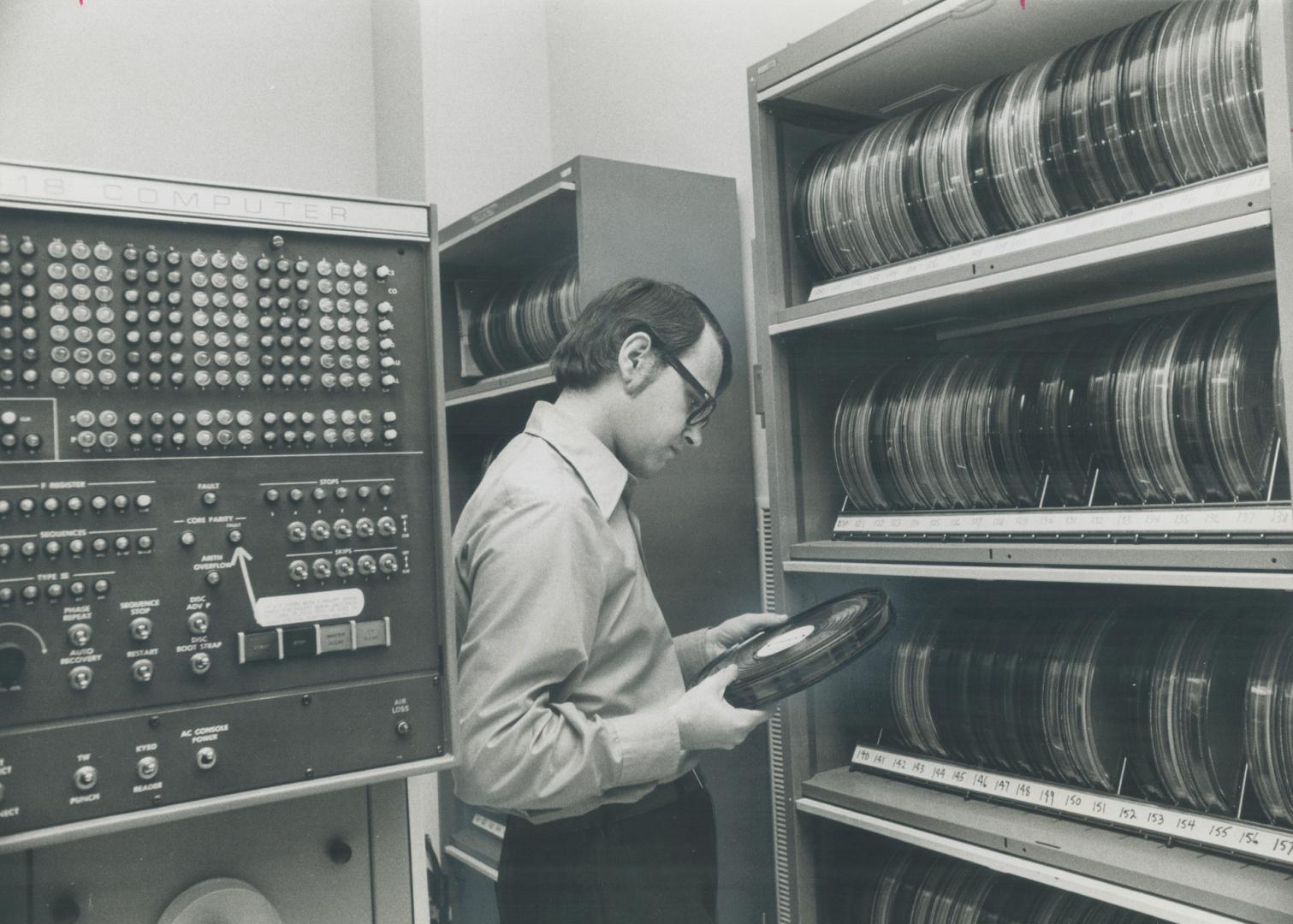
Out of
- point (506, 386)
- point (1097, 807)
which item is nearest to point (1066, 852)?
point (1097, 807)

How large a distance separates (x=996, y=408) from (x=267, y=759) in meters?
1.16

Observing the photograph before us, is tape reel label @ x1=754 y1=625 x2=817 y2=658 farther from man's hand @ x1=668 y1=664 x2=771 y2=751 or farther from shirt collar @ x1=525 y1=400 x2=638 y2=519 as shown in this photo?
shirt collar @ x1=525 y1=400 x2=638 y2=519

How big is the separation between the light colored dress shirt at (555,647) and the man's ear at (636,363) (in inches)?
5.0

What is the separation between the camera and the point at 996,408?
A: 1.56 m

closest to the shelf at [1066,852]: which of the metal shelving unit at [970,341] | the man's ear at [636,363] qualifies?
the metal shelving unit at [970,341]

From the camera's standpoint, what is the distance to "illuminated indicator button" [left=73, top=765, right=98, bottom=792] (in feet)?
2.69

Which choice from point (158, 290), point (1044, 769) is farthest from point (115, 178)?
point (1044, 769)

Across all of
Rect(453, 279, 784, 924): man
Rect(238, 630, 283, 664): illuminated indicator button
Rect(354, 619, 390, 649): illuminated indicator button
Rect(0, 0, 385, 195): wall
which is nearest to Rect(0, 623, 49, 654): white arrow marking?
Rect(238, 630, 283, 664): illuminated indicator button

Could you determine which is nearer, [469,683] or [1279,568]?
[1279,568]

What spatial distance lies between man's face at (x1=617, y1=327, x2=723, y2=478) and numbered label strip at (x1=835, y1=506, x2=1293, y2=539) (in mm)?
378

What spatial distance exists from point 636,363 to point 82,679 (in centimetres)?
92

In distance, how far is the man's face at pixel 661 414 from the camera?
5.11 feet

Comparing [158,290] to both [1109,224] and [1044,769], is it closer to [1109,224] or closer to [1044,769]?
[1109,224]

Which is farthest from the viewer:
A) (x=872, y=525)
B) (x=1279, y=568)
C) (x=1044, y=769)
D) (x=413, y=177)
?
(x=413, y=177)
